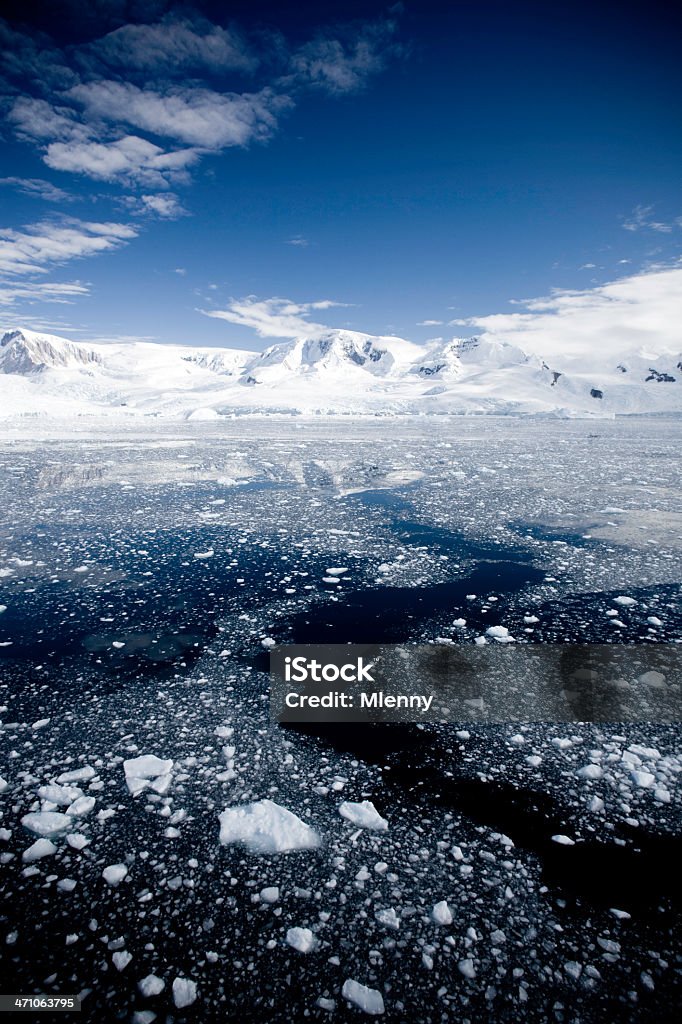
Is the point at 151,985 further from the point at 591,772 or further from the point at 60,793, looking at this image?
the point at 591,772

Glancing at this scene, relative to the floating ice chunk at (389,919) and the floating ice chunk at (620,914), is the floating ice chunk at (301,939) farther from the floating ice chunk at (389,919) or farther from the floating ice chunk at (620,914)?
the floating ice chunk at (620,914)

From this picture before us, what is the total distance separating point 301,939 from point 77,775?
181 cm

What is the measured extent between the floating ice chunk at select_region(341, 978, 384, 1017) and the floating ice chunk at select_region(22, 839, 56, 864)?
172cm

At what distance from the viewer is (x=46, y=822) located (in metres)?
2.84

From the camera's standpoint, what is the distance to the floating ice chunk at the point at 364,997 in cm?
203

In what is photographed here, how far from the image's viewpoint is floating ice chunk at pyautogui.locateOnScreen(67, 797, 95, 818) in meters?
2.92

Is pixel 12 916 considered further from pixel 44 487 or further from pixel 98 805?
pixel 44 487

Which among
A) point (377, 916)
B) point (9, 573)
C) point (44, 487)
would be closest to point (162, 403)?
point (44, 487)

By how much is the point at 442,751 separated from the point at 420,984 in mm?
1492

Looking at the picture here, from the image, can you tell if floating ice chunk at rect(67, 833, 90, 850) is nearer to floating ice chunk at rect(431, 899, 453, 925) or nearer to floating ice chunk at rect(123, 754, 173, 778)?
floating ice chunk at rect(123, 754, 173, 778)

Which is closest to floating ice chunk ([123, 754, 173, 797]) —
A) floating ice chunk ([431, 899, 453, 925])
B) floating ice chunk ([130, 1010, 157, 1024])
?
floating ice chunk ([130, 1010, 157, 1024])
